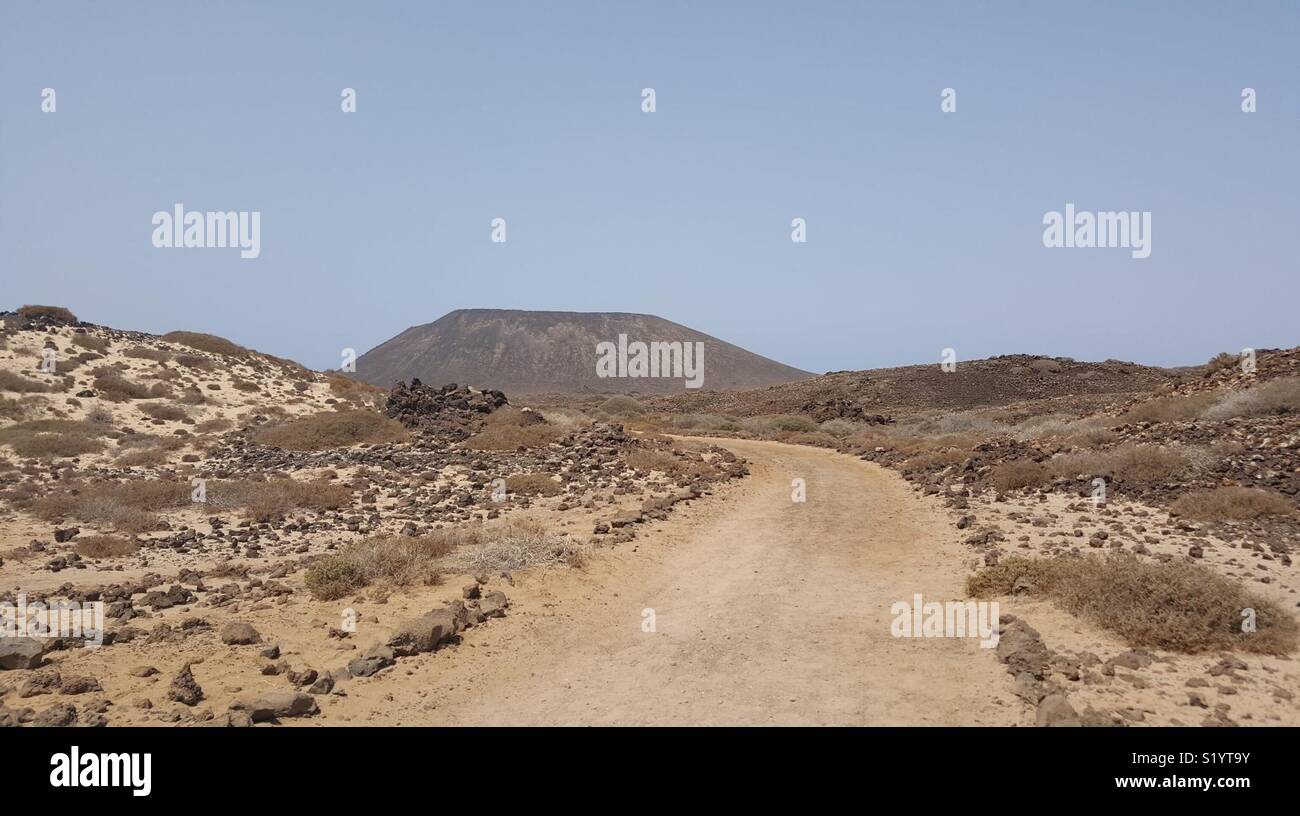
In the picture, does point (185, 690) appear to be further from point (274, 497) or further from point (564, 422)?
point (564, 422)

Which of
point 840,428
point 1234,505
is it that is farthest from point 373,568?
point 840,428

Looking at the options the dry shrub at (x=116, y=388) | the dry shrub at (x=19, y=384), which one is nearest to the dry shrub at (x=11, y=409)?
the dry shrub at (x=19, y=384)

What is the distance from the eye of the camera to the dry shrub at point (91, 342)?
3566 cm

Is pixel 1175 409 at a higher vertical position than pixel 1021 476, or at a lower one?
higher

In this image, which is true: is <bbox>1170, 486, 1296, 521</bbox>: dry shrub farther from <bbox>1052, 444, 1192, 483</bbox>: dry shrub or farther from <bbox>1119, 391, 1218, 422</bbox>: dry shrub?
<bbox>1119, 391, 1218, 422</bbox>: dry shrub

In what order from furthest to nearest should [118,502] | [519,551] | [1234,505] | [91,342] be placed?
[91,342] → [118,502] → [519,551] → [1234,505]

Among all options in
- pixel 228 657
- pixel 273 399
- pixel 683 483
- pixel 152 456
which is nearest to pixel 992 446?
pixel 683 483

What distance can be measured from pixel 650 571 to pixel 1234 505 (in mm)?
9581

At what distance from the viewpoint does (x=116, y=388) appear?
3083cm

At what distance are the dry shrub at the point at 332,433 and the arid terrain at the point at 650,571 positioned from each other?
140 mm

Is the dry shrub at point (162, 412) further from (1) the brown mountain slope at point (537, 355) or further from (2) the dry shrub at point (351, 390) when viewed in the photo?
(1) the brown mountain slope at point (537, 355)
